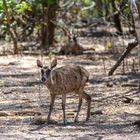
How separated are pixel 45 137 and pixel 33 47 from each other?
15333 millimetres

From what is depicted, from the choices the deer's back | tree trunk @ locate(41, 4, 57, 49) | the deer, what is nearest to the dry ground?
the deer

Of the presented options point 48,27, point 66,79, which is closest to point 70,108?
point 66,79

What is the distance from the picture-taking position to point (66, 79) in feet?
31.5

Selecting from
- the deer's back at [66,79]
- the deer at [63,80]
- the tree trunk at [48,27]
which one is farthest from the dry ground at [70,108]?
the tree trunk at [48,27]

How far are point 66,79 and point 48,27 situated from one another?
13962mm

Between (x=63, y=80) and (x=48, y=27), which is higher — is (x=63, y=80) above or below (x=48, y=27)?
below

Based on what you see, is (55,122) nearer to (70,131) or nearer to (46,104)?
(70,131)

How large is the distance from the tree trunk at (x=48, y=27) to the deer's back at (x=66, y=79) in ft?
Result: 42.3

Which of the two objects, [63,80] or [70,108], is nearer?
[63,80]

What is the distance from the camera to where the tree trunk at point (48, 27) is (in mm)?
22973

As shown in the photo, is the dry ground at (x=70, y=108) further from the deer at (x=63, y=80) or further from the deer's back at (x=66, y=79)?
the deer's back at (x=66, y=79)

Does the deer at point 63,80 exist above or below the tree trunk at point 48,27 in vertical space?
below

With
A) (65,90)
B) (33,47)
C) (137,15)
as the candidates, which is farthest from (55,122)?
(33,47)

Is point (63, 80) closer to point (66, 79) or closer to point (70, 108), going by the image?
point (66, 79)
